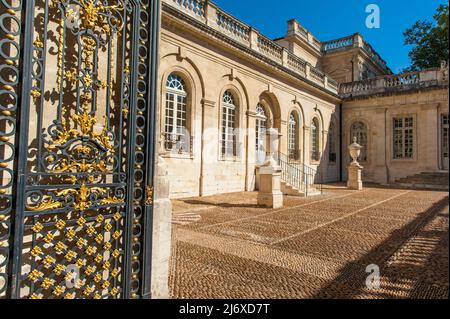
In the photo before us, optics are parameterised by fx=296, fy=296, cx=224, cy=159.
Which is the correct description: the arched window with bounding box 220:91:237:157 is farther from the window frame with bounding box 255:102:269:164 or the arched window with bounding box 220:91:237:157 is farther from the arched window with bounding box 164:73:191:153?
the arched window with bounding box 164:73:191:153

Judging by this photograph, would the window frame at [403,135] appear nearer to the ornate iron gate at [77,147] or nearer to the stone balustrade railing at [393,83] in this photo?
the stone balustrade railing at [393,83]

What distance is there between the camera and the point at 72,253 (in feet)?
7.45

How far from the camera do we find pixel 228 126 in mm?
12945

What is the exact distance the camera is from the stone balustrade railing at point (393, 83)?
18.3 metres

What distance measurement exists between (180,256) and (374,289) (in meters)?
2.49

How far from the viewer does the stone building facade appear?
1069 cm

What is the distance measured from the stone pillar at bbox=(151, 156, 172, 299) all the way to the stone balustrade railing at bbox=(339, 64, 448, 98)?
20.1m

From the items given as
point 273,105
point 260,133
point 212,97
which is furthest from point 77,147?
point 273,105

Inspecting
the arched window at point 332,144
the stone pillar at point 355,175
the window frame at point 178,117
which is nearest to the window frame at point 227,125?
the window frame at point 178,117

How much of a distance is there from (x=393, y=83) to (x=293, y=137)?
864cm

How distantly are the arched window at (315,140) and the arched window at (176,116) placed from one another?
1073cm

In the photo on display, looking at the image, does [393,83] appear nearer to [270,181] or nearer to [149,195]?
[270,181]
